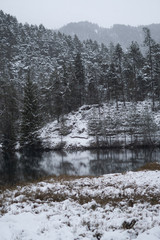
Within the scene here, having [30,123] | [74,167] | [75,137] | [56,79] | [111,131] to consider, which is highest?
[56,79]

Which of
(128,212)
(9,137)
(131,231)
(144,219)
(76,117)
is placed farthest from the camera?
(76,117)

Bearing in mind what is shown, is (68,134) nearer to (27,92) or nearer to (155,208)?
(27,92)

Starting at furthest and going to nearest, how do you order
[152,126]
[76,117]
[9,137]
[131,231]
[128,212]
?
[76,117]
[9,137]
[152,126]
[128,212]
[131,231]

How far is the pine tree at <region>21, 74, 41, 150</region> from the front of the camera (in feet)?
143

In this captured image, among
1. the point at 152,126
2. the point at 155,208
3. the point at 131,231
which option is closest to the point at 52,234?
the point at 131,231

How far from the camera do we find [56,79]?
55.1m

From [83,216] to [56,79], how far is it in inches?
2062

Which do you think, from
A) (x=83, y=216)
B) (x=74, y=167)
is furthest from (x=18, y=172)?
(x=83, y=216)

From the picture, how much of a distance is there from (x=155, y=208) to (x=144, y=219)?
51.8 inches

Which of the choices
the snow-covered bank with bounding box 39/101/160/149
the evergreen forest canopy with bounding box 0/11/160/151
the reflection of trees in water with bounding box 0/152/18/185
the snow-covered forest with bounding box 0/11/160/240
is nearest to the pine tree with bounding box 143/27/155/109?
the evergreen forest canopy with bounding box 0/11/160/151

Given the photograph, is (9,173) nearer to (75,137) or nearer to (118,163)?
(118,163)

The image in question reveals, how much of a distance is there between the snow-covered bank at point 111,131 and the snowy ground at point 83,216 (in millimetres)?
31037

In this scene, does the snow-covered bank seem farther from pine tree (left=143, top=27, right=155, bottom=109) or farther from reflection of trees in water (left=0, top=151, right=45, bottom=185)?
reflection of trees in water (left=0, top=151, right=45, bottom=185)

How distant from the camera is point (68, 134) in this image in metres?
47.1
